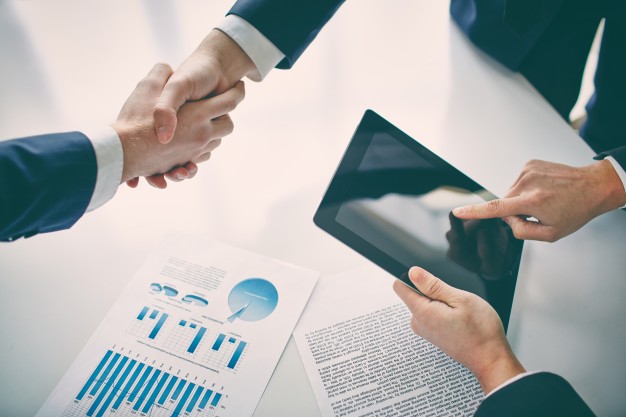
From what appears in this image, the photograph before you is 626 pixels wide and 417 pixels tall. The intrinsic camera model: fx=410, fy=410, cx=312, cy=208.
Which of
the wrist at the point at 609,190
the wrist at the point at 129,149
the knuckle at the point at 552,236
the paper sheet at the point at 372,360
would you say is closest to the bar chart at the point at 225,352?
the paper sheet at the point at 372,360

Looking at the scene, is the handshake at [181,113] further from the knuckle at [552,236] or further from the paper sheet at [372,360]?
the knuckle at [552,236]

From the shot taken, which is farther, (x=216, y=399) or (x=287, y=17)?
(x=287, y=17)

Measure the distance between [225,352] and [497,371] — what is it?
43cm

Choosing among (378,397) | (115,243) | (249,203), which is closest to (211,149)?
(249,203)

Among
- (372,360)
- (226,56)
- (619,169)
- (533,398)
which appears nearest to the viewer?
(533,398)

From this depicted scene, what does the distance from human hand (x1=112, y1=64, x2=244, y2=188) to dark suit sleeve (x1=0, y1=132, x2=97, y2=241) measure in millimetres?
87

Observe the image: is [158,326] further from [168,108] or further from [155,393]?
[168,108]

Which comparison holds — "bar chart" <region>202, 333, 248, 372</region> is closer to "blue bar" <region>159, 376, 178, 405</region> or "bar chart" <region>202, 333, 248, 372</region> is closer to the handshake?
"blue bar" <region>159, 376, 178, 405</region>

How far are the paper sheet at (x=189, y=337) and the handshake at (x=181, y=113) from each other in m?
0.16

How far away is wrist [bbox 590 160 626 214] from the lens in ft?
2.58

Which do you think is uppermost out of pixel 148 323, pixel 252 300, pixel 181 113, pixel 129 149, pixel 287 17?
pixel 287 17

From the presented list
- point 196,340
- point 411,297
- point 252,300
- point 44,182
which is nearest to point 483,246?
point 411,297

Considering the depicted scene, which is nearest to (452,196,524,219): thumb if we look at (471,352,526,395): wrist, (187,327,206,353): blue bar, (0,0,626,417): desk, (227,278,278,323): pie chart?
(0,0,626,417): desk

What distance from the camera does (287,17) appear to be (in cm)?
90
